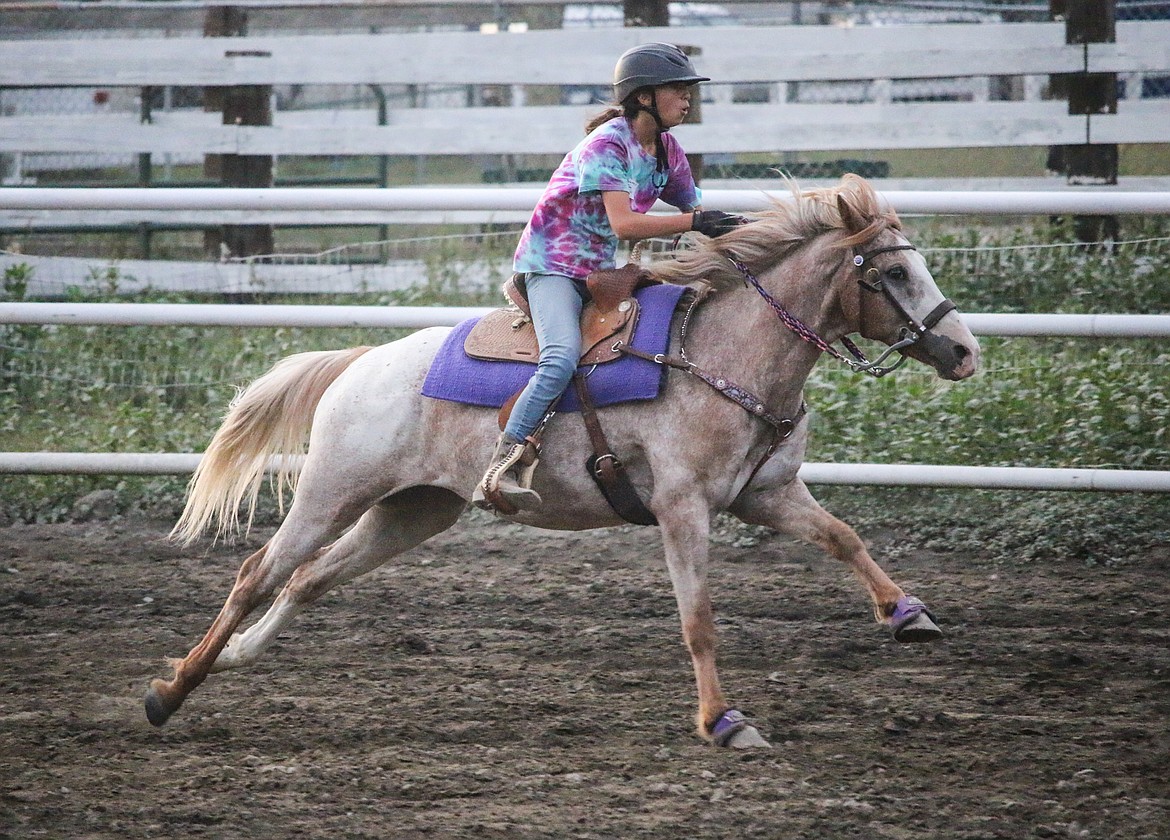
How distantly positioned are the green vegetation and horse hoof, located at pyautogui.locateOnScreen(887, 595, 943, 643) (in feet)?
6.97

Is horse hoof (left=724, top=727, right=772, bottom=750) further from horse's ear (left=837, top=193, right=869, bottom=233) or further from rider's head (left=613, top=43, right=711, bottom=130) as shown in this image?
rider's head (left=613, top=43, right=711, bottom=130)

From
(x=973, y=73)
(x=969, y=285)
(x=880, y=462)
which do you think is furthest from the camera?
(x=973, y=73)

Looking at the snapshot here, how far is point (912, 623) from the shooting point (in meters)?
4.06

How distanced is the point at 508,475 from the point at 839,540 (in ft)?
3.71

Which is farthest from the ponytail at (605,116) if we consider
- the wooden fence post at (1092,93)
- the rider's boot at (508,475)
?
the wooden fence post at (1092,93)

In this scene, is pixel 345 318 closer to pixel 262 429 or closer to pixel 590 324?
pixel 262 429

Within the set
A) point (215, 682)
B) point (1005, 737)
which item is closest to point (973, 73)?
point (1005, 737)

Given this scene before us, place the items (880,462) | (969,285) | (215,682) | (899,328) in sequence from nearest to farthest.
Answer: (899,328)
(215,682)
(880,462)
(969,285)

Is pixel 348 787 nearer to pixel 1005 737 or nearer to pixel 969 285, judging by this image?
pixel 1005 737

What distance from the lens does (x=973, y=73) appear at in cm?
→ 875

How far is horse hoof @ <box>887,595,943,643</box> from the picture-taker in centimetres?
406

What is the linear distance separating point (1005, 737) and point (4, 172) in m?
13.0

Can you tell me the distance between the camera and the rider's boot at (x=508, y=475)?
4133 millimetres

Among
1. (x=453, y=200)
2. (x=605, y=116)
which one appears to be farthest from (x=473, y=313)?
(x=605, y=116)
